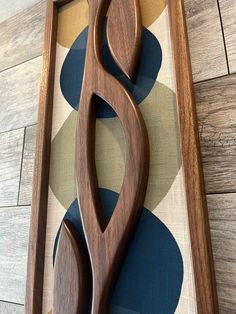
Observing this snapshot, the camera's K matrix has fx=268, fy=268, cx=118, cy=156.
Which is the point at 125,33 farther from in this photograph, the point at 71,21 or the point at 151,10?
the point at 71,21

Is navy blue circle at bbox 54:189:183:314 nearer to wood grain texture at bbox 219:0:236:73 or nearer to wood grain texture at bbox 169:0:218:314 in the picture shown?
wood grain texture at bbox 169:0:218:314

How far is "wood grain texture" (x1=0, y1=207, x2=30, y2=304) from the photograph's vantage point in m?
0.63

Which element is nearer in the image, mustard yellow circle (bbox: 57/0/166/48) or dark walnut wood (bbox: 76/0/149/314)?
dark walnut wood (bbox: 76/0/149/314)

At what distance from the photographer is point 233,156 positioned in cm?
47

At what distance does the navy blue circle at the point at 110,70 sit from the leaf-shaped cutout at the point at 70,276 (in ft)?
0.90

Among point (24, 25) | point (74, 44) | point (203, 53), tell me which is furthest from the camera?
point (24, 25)

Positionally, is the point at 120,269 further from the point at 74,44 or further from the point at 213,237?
the point at 74,44

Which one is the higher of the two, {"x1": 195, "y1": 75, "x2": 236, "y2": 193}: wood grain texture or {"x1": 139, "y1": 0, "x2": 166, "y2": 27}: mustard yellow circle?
{"x1": 139, "y1": 0, "x2": 166, "y2": 27}: mustard yellow circle

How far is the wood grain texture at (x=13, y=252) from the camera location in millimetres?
633

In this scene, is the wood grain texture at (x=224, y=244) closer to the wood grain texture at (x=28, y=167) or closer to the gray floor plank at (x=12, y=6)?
the wood grain texture at (x=28, y=167)

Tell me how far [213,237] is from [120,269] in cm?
18

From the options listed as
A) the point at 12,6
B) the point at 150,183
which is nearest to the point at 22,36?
the point at 12,6

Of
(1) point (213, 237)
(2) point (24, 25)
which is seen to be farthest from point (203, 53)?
(2) point (24, 25)

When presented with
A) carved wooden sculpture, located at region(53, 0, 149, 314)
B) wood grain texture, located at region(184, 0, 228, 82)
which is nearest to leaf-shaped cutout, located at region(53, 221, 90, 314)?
carved wooden sculpture, located at region(53, 0, 149, 314)
